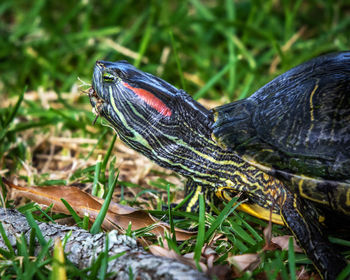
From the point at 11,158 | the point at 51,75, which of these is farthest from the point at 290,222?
the point at 51,75

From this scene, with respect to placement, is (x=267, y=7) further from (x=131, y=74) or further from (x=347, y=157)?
(x=347, y=157)

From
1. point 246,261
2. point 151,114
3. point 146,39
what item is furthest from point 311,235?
point 146,39

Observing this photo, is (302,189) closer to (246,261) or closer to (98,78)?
(246,261)

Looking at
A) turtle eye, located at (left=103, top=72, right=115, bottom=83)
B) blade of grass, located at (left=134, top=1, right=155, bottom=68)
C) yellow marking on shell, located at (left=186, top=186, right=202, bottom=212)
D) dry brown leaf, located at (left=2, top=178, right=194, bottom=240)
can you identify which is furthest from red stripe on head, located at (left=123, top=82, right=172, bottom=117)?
blade of grass, located at (left=134, top=1, right=155, bottom=68)

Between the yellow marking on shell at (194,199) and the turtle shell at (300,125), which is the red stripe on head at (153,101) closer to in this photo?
the turtle shell at (300,125)

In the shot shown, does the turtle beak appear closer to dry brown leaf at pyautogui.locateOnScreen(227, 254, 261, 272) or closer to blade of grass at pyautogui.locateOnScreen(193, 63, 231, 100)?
blade of grass at pyautogui.locateOnScreen(193, 63, 231, 100)
